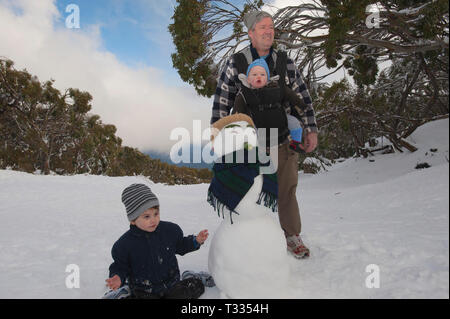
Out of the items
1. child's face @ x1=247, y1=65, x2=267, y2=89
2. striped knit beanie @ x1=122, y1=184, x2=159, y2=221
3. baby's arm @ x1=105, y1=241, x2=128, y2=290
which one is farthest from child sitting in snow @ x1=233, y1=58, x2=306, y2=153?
baby's arm @ x1=105, y1=241, x2=128, y2=290

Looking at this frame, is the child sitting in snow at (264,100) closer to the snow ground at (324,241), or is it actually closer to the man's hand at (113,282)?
the snow ground at (324,241)

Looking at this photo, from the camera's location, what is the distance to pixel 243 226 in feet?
4.47

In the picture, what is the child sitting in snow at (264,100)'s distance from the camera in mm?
1681

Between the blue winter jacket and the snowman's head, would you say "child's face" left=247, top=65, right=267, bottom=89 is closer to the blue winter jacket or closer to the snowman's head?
the snowman's head

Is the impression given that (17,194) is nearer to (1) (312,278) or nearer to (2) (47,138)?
(1) (312,278)

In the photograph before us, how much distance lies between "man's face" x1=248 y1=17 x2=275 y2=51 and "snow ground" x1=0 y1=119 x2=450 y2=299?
42.9 inches

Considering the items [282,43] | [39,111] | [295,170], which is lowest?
[295,170]

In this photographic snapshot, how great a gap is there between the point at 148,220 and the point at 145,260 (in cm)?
23

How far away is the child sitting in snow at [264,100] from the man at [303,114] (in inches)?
4.4

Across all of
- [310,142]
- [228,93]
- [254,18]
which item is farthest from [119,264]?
[254,18]

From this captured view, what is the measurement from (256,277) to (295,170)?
883 millimetres

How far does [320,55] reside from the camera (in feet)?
18.8

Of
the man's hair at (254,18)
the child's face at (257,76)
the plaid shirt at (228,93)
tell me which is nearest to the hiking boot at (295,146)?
the plaid shirt at (228,93)
